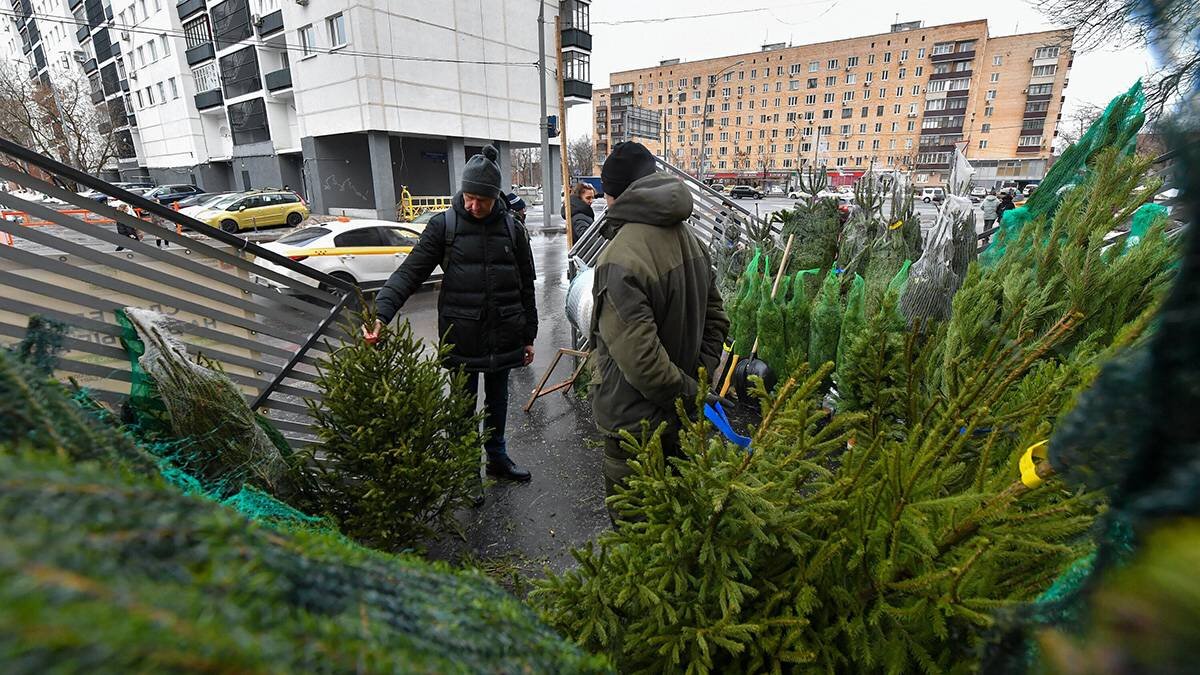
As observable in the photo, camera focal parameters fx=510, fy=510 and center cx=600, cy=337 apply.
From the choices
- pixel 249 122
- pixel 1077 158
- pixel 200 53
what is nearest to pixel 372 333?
pixel 1077 158

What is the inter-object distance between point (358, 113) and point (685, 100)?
6193cm

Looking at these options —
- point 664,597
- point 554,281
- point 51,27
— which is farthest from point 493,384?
point 51,27

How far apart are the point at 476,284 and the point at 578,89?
88.0 feet

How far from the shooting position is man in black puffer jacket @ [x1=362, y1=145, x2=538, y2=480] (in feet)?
8.93

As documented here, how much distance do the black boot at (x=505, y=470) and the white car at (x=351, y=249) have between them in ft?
21.1

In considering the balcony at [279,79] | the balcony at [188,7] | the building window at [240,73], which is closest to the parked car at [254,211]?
the balcony at [279,79]

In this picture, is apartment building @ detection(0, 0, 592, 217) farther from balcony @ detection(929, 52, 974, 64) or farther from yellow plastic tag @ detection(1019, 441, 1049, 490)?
balcony @ detection(929, 52, 974, 64)

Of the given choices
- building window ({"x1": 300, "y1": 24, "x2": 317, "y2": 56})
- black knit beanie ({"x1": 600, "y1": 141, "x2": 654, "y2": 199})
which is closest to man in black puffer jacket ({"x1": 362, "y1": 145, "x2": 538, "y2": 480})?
black knit beanie ({"x1": 600, "y1": 141, "x2": 654, "y2": 199})

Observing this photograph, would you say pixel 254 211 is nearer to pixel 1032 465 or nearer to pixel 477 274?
pixel 477 274

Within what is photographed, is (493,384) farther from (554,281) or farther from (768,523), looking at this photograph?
(554,281)

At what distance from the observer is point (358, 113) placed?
67.7ft

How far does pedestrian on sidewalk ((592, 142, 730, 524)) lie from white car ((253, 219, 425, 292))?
7.49 meters

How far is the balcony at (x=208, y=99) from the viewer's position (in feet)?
92.3

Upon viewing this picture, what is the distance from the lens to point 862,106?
201ft
